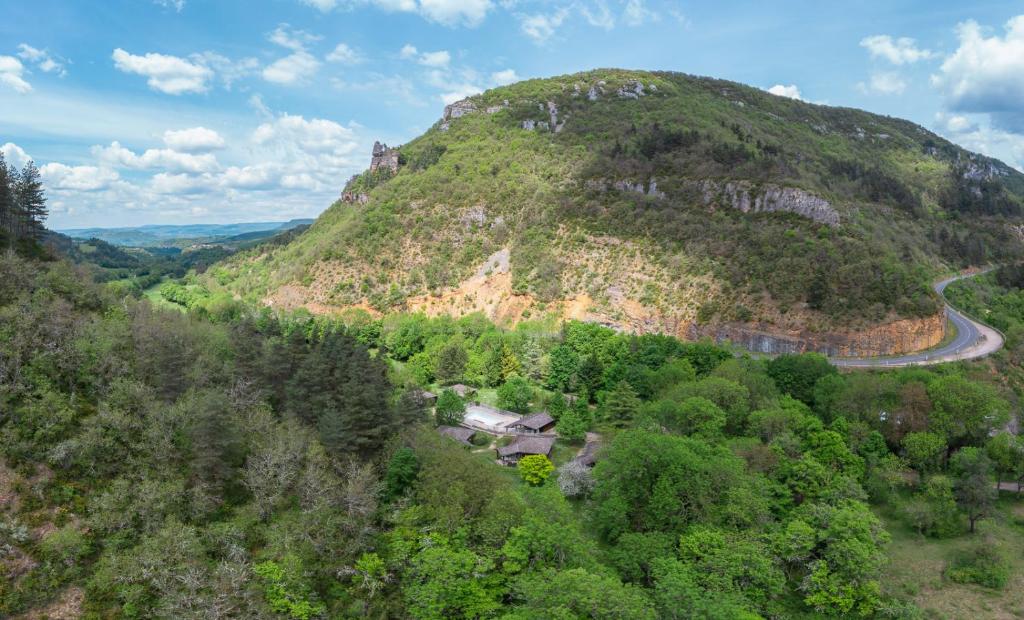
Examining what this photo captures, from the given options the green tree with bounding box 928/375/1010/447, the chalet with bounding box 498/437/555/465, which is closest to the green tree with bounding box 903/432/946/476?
the green tree with bounding box 928/375/1010/447

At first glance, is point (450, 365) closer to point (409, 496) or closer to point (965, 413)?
point (409, 496)

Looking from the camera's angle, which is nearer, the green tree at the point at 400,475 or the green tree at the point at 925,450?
the green tree at the point at 400,475

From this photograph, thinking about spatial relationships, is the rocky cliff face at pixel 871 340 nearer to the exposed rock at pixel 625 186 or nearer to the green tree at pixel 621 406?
the green tree at pixel 621 406

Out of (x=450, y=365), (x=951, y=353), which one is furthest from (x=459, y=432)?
(x=951, y=353)

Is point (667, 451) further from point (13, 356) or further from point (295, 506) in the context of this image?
point (13, 356)

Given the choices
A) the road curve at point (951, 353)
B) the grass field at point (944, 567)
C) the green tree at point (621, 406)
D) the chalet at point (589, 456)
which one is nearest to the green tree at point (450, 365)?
the green tree at point (621, 406)

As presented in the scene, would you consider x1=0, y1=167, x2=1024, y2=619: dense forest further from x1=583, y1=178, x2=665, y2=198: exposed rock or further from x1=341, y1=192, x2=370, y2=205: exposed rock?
x1=341, y1=192, x2=370, y2=205: exposed rock

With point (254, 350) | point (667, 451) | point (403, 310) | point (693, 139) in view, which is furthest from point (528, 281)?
point (667, 451)
